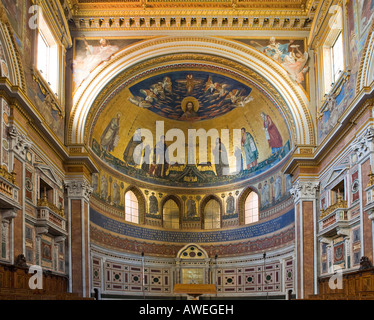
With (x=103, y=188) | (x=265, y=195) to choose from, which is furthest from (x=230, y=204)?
(x=103, y=188)

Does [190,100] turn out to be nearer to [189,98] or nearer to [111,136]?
[189,98]

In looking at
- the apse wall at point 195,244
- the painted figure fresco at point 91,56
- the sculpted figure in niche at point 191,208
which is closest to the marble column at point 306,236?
the apse wall at point 195,244

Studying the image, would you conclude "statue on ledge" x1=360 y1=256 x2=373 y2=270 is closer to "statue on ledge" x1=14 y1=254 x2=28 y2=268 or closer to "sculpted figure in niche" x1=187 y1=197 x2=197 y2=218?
"statue on ledge" x1=14 y1=254 x2=28 y2=268

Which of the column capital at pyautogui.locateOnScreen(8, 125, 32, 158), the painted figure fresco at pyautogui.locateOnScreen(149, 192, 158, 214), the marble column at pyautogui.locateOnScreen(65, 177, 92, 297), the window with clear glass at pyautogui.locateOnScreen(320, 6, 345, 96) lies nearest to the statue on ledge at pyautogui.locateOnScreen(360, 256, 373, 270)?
the window with clear glass at pyautogui.locateOnScreen(320, 6, 345, 96)

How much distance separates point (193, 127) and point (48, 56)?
37.9 ft

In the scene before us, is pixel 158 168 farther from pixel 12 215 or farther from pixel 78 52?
pixel 12 215

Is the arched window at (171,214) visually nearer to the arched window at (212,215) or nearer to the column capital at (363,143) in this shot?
the arched window at (212,215)

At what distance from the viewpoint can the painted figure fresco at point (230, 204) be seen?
32.6 meters

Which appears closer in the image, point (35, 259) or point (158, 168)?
point (35, 259)

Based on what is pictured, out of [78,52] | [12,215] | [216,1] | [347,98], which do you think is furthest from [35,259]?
[216,1]

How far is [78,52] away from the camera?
88.6 ft

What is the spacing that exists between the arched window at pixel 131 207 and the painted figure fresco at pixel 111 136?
339 cm
